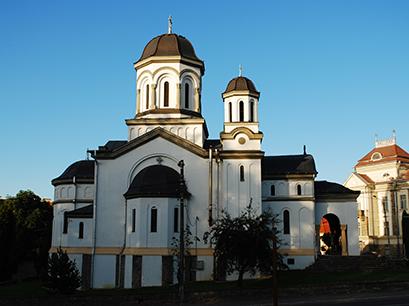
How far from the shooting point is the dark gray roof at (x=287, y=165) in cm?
3656

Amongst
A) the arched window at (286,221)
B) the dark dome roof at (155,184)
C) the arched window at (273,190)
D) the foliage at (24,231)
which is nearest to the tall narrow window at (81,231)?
the dark dome roof at (155,184)

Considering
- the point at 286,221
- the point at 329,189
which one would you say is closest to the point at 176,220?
the point at 286,221

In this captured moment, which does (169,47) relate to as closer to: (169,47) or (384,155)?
(169,47)

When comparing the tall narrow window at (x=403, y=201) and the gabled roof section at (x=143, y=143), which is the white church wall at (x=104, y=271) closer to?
the gabled roof section at (x=143, y=143)

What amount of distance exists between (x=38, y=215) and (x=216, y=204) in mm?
31815

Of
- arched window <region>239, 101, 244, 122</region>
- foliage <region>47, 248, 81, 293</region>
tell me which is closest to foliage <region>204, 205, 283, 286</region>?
foliage <region>47, 248, 81, 293</region>

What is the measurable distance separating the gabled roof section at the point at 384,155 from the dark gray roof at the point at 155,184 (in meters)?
34.1

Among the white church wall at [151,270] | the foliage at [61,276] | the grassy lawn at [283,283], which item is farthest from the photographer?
the white church wall at [151,270]

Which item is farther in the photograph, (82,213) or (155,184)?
(82,213)

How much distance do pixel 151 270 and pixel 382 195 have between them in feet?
112

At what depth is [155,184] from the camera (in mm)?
31500

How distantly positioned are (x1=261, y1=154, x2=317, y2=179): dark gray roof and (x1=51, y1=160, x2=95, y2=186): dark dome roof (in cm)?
1403

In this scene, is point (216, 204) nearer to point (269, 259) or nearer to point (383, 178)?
point (269, 259)

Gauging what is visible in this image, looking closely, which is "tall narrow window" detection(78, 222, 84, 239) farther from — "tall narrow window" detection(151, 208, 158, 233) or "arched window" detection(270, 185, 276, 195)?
"arched window" detection(270, 185, 276, 195)
